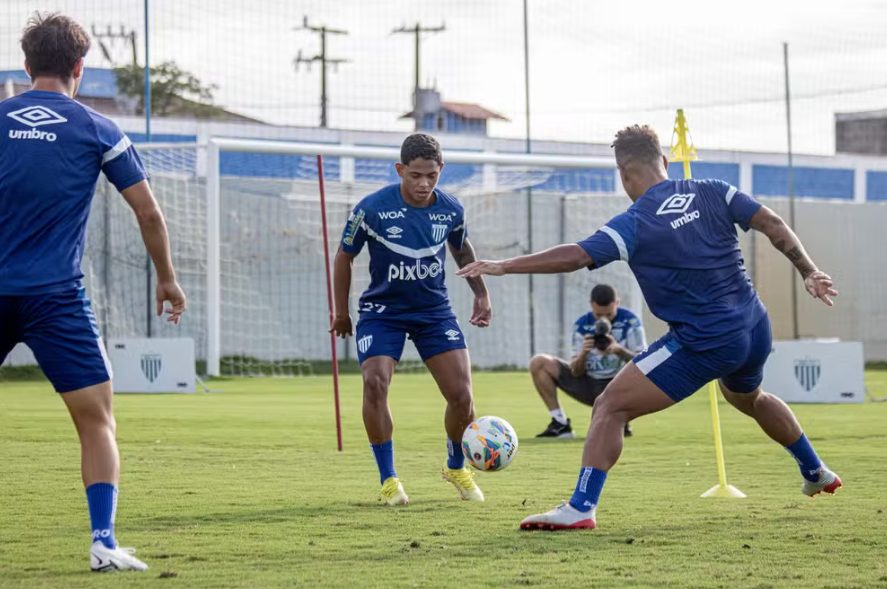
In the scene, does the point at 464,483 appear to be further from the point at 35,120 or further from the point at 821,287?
the point at 35,120

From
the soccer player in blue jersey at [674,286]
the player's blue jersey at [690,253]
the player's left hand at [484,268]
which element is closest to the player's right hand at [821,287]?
the soccer player in blue jersey at [674,286]

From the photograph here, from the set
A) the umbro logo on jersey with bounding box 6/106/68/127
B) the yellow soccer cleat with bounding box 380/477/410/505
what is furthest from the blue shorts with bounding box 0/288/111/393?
the yellow soccer cleat with bounding box 380/477/410/505

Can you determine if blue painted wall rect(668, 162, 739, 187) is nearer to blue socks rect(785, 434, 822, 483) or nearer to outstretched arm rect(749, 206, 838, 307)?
blue socks rect(785, 434, 822, 483)

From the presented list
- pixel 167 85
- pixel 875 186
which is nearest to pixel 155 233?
pixel 167 85

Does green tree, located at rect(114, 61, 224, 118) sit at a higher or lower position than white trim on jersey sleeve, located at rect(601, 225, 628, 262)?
higher

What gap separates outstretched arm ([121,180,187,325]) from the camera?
5.91 metres

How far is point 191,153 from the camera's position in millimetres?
26719

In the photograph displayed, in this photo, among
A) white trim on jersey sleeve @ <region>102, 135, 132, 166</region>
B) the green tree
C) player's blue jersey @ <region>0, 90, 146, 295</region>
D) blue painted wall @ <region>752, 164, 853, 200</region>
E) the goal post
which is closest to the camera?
player's blue jersey @ <region>0, 90, 146, 295</region>

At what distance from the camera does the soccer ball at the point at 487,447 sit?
845 centimetres

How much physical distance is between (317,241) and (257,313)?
5.77 ft

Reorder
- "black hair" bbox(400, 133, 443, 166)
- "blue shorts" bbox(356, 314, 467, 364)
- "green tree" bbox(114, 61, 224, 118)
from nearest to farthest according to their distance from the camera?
"black hair" bbox(400, 133, 443, 166) < "blue shorts" bbox(356, 314, 467, 364) < "green tree" bbox(114, 61, 224, 118)

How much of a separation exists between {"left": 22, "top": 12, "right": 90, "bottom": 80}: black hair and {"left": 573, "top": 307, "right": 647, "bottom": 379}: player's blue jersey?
7.90 m

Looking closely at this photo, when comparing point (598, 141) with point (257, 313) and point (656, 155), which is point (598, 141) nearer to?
point (257, 313)

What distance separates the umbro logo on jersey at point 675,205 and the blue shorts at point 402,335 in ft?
6.30
